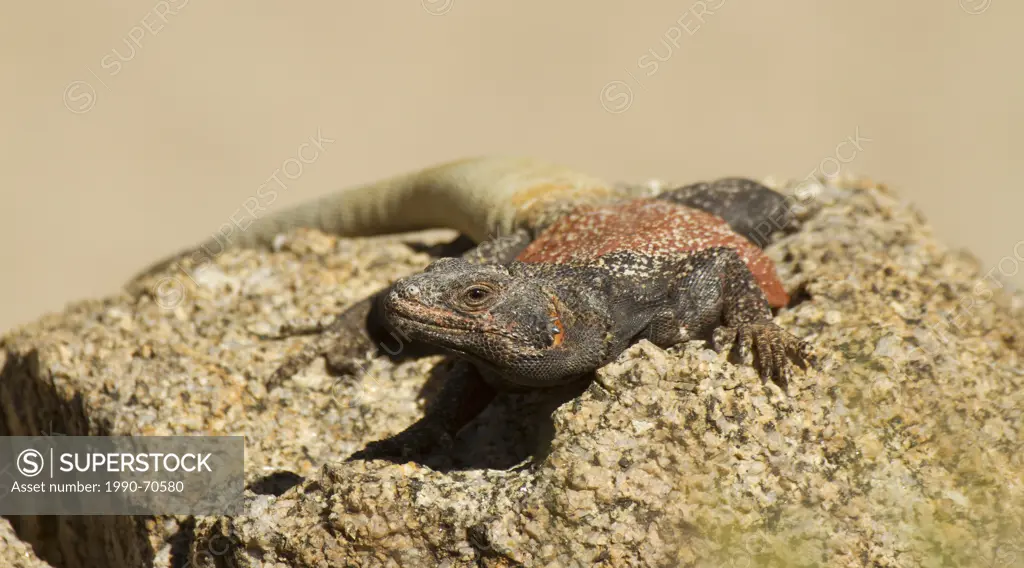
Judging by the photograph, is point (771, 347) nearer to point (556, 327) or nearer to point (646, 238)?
point (556, 327)

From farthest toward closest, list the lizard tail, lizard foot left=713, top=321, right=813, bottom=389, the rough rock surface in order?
the lizard tail, lizard foot left=713, top=321, right=813, bottom=389, the rough rock surface

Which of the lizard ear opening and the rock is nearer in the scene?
the lizard ear opening

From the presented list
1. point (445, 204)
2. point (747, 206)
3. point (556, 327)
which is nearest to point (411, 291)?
point (556, 327)

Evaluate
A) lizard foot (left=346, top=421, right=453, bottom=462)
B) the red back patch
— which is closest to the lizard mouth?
lizard foot (left=346, top=421, right=453, bottom=462)

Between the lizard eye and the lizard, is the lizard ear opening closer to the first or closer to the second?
the lizard

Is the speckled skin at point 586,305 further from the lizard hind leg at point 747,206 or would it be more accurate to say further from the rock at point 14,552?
the rock at point 14,552

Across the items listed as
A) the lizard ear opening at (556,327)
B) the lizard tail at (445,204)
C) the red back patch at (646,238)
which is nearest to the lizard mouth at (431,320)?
the lizard ear opening at (556,327)

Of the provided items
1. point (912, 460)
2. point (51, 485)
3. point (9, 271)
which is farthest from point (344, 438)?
point (9, 271)

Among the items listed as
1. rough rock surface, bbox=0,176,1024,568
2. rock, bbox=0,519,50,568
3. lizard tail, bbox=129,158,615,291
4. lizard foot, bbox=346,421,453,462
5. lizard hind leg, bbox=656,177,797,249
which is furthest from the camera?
lizard tail, bbox=129,158,615,291

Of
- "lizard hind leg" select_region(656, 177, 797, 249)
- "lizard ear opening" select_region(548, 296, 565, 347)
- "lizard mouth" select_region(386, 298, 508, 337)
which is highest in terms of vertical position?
"lizard hind leg" select_region(656, 177, 797, 249)

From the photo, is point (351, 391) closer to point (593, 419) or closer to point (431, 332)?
point (431, 332)
